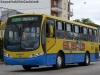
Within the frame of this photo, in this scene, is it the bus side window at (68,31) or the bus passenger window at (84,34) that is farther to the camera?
the bus passenger window at (84,34)

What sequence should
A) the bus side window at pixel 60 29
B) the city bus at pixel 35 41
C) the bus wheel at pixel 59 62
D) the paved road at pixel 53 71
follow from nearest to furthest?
the paved road at pixel 53 71, the city bus at pixel 35 41, the bus wheel at pixel 59 62, the bus side window at pixel 60 29

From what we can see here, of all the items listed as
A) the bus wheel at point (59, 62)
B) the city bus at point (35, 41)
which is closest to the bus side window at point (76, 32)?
the city bus at point (35, 41)

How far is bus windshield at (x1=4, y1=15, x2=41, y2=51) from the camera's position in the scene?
18062 millimetres

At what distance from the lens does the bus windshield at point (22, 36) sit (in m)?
18.1

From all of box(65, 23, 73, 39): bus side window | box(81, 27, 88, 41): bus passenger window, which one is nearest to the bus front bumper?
box(65, 23, 73, 39): bus side window

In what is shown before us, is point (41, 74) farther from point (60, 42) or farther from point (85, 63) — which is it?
point (85, 63)

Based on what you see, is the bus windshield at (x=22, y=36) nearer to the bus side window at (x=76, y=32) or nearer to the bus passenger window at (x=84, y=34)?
the bus side window at (x=76, y=32)

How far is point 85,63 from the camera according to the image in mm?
25766

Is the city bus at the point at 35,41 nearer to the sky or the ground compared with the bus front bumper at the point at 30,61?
nearer to the sky

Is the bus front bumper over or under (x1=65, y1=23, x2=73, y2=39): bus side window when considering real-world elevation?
under

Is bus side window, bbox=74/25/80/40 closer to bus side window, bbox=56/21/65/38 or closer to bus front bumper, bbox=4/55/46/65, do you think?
bus side window, bbox=56/21/65/38

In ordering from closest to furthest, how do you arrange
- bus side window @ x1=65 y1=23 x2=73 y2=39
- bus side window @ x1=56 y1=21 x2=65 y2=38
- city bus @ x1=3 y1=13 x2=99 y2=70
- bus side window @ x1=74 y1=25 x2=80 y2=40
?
1. city bus @ x1=3 y1=13 x2=99 y2=70
2. bus side window @ x1=56 y1=21 x2=65 y2=38
3. bus side window @ x1=65 y1=23 x2=73 y2=39
4. bus side window @ x1=74 y1=25 x2=80 y2=40

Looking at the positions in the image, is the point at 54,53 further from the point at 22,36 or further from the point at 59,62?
the point at 22,36

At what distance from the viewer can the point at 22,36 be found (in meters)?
18.4
